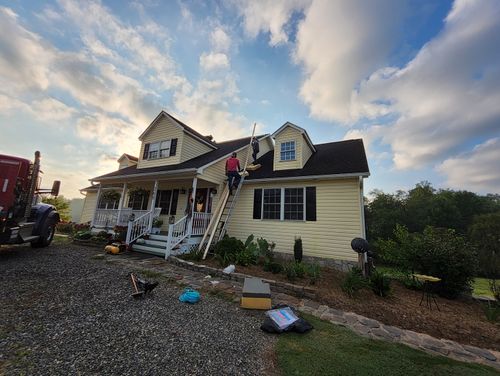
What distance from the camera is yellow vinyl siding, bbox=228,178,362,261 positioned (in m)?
8.17

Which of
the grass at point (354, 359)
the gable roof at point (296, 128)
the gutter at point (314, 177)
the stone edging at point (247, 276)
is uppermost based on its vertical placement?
the gable roof at point (296, 128)

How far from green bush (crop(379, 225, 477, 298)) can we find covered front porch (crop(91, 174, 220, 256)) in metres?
8.51

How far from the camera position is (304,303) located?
4797 millimetres

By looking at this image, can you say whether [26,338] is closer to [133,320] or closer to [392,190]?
[133,320]

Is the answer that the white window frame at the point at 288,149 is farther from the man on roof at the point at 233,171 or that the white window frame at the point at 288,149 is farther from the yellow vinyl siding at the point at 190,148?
the yellow vinyl siding at the point at 190,148

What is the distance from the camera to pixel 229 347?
2.83 m

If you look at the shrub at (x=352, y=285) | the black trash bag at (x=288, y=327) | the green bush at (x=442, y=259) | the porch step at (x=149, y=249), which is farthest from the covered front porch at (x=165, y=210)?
the green bush at (x=442, y=259)

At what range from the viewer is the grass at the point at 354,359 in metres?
2.49

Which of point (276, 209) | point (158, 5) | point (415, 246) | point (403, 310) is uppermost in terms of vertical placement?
point (158, 5)

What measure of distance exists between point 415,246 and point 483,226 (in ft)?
102

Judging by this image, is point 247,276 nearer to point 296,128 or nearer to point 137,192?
point 296,128

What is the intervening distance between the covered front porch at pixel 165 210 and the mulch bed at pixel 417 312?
Result: 3.92 metres

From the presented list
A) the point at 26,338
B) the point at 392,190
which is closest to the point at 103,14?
the point at 26,338

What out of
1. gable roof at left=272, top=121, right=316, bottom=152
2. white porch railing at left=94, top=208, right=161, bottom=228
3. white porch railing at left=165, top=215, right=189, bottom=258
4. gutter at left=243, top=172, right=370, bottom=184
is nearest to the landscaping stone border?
gutter at left=243, top=172, right=370, bottom=184
